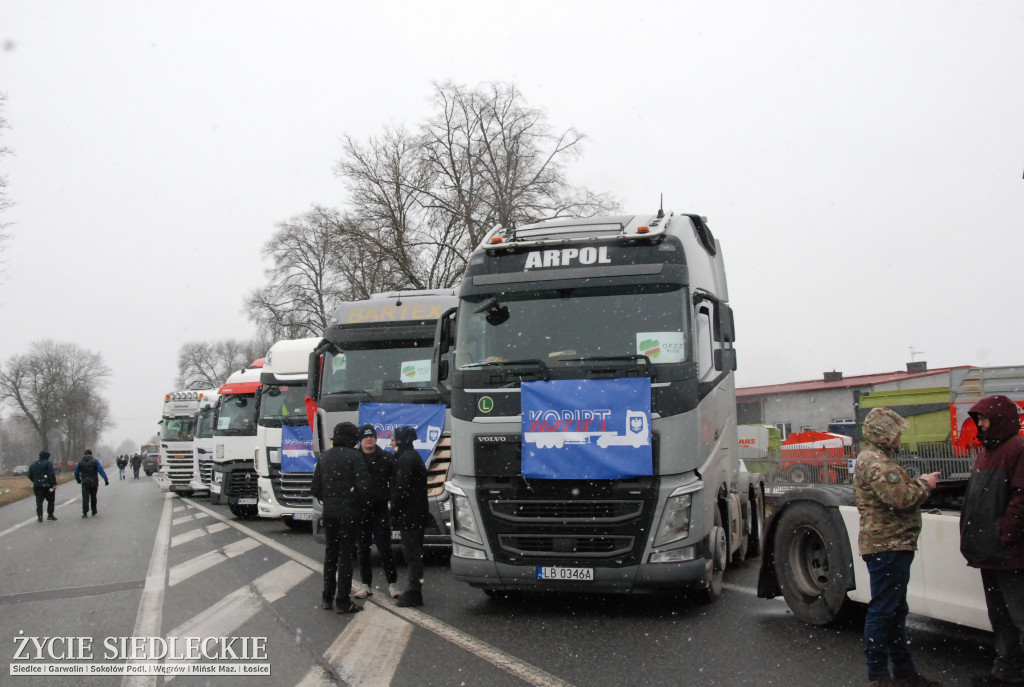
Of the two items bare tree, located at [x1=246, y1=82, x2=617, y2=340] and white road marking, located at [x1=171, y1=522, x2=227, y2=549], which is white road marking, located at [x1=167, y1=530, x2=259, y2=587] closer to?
white road marking, located at [x1=171, y1=522, x2=227, y2=549]

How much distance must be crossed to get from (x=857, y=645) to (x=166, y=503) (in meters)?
25.0

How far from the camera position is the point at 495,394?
25.2ft

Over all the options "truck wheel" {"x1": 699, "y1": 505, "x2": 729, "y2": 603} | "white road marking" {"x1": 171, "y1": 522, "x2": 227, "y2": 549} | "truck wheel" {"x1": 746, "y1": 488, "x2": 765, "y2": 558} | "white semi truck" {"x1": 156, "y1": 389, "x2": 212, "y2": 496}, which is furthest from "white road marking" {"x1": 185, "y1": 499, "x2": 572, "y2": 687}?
"white semi truck" {"x1": 156, "y1": 389, "x2": 212, "y2": 496}

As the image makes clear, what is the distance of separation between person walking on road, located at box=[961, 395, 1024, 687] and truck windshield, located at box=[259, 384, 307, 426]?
11.9 m

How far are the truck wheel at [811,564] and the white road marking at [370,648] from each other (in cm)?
302

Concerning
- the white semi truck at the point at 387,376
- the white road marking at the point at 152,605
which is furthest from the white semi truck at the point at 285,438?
the white semi truck at the point at 387,376

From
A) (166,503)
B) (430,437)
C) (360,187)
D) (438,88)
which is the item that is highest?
(438,88)

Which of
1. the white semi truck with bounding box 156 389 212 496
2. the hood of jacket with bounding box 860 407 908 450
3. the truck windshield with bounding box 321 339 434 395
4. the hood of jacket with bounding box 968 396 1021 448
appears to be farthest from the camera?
the white semi truck with bounding box 156 389 212 496

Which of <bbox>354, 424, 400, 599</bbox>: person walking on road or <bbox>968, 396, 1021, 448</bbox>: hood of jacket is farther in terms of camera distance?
<bbox>354, 424, 400, 599</bbox>: person walking on road

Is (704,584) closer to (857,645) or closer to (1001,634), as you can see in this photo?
(857,645)

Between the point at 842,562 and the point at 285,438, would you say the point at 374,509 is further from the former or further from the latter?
the point at 285,438

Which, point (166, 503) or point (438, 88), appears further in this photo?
point (438, 88)

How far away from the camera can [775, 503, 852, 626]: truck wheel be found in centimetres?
649

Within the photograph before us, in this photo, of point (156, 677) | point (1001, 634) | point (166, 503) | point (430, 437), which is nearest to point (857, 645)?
point (1001, 634)
